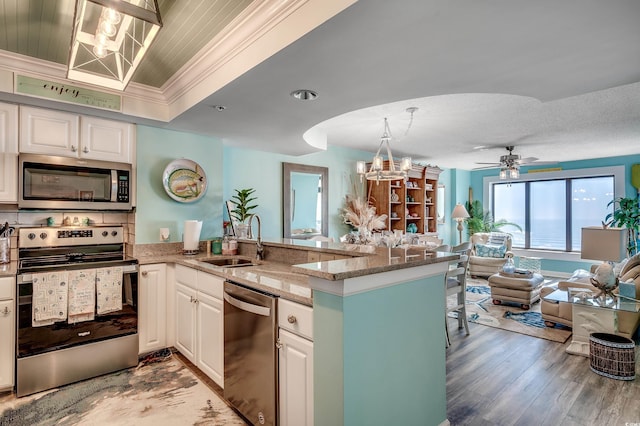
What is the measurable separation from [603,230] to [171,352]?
14.3 ft

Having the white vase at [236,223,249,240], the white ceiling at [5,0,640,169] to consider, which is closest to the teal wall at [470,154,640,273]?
the white ceiling at [5,0,640,169]

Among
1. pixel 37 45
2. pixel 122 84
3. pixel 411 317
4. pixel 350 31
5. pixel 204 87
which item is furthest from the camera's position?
pixel 204 87

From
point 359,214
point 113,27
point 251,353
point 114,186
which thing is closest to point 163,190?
point 114,186

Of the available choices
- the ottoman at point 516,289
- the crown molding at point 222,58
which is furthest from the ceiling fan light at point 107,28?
the ottoman at point 516,289

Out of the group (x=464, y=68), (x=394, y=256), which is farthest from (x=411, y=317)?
(x=464, y=68)

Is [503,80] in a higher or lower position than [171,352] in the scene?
higher

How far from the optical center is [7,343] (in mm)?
2389

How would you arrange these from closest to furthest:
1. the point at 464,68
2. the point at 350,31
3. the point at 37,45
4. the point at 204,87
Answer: the point at 350,31, the point at 464,68, the point at 37,45, the point at 204,87

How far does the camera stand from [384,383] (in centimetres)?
163

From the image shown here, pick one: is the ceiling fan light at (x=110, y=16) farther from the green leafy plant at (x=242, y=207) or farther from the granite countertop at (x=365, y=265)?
the green leafy plant at (x=242, y=207)

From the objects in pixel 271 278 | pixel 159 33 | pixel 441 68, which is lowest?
pixel 271 278

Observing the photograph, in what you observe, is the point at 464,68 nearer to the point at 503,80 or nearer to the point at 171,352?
the point at 503,80

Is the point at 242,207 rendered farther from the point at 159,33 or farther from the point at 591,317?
the point at 591,317

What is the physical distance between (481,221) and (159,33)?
8302mm
